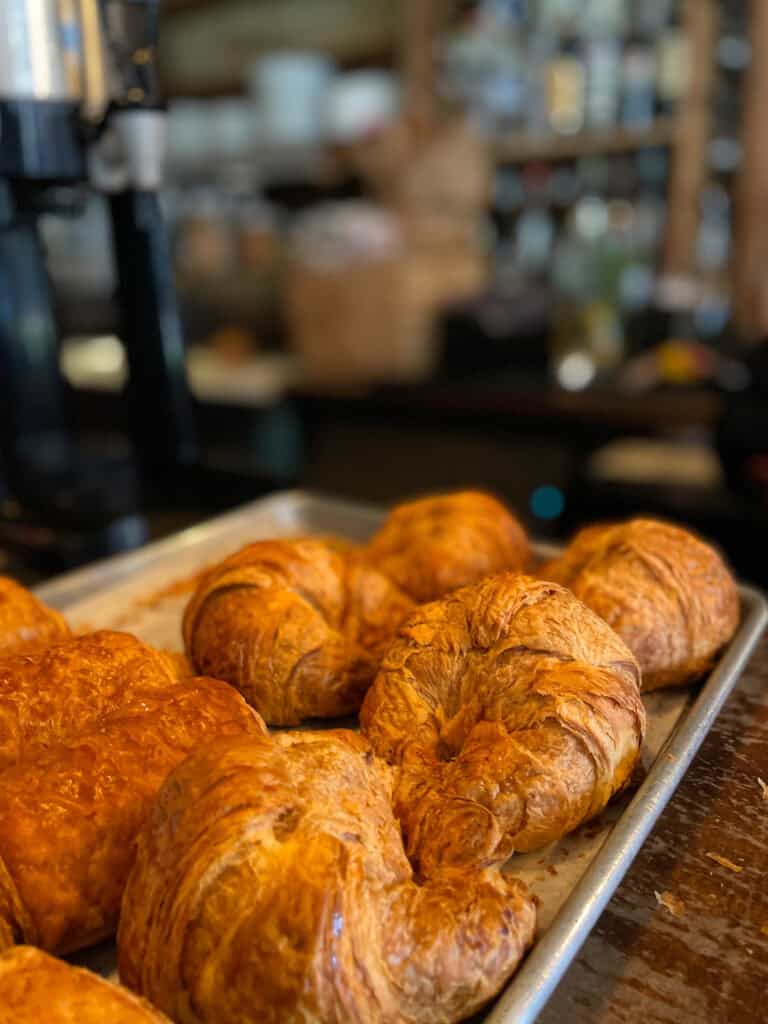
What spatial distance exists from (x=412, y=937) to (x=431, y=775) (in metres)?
0.16

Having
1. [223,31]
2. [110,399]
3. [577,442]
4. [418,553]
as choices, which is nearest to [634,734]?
[418,553]

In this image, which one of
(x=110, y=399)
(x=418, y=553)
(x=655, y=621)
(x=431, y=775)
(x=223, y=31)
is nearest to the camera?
(x=431, y=775)

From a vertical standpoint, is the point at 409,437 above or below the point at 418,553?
below

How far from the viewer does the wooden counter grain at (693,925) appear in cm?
58

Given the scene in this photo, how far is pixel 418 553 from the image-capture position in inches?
40.6

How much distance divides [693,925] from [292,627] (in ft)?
1.39

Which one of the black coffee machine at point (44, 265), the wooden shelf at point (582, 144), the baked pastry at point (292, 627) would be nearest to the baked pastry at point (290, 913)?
the baked pastry at point (292, 627)

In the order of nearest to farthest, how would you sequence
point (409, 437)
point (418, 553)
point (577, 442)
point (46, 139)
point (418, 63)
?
point (418, 553), point (46, 139), point (577, 442), point (409, 437), point (418, 63)

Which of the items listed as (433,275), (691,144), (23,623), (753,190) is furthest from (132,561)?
(691,144)

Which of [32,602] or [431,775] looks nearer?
[431,775]

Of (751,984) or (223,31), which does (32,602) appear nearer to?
(751,984)

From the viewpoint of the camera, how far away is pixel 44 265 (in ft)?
Result: 5.13

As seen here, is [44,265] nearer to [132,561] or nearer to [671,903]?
[132,561]

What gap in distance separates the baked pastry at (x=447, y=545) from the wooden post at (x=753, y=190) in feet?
9.11
